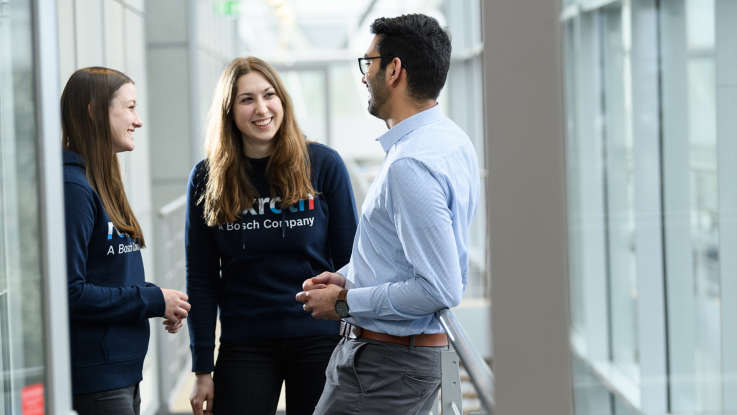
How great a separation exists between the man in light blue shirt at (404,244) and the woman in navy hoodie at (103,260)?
0.39 m

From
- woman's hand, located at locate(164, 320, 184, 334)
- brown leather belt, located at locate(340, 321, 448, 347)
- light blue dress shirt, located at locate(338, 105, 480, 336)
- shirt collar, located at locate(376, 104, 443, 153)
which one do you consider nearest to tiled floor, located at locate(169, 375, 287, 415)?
woman's hand, located at locate(164, 320, 184, 334)

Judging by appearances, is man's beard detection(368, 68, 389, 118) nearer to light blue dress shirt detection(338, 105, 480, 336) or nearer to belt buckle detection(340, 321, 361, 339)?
light blue dress shirt detection(338, 105, 480, 336)

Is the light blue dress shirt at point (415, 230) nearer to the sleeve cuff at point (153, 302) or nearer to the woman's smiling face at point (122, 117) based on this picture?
the sleeve cuff at point (153, 302)

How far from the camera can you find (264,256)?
1.73 m

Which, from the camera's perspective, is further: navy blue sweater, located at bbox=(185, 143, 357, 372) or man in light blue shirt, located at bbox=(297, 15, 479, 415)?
navy blue sweater, located at bbox=(185, 143, 357, 372)

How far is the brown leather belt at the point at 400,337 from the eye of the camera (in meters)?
1.40

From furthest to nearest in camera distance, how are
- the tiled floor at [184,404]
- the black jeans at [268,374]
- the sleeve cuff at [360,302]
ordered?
the tiled floor at [184,404]
the black jeans at [268,374]
the sleeve cuff at [360,302]

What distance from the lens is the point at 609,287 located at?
2.55ft

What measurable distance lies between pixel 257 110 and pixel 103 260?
0.55 metres

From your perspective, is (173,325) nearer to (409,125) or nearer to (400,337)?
(400,337)

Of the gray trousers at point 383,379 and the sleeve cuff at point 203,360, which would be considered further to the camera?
the sleeve cuff at point 203,360

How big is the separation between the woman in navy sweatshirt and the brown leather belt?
31 cm

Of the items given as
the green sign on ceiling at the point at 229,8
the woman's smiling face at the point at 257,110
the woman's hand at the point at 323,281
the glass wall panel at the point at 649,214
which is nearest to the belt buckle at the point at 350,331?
the woman's hand at the point at 323,281

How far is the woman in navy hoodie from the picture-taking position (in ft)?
4.58
